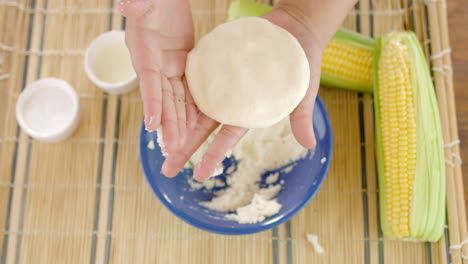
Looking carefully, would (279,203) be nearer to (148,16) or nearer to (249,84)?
(249,84)

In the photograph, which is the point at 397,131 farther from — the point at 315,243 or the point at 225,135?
the point at 225,135

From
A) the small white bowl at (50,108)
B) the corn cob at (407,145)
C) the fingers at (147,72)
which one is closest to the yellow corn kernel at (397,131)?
the corn cob at (407,145)

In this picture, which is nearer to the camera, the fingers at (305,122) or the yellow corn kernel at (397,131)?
the fingers at (305,122)

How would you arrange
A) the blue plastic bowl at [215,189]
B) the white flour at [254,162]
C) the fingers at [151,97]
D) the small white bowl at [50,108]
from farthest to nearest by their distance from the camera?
1. the small white bowl at [50,108]
2. the white flour at [254,162]
3. the blue plastic bowl at [215,189]
4. the fingers at [151,97]

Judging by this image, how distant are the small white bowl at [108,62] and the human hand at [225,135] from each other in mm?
461

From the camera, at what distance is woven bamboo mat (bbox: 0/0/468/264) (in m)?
1.58

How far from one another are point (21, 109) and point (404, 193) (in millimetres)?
1387

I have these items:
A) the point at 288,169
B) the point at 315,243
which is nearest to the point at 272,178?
the point at 288,169

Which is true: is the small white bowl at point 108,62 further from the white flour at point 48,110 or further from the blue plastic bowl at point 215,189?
the blue plastic bowl at point 215,189

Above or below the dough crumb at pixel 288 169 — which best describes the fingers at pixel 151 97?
above

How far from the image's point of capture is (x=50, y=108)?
5.42 feet

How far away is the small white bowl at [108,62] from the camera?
5.33ft

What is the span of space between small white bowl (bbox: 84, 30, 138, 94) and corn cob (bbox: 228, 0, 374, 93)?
44 centimetres

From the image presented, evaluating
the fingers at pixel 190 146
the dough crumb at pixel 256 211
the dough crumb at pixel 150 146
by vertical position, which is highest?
the fingers at pixel 190 146
